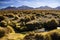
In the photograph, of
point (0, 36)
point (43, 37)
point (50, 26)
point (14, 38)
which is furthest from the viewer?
point (50, 26)

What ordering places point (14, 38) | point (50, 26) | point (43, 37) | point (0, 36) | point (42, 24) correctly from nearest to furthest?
point (43, 37) → point (14, 38) → point (0, 36) → point (50, 26) → point (42, 24)

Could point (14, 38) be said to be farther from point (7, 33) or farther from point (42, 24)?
point (42, 24)

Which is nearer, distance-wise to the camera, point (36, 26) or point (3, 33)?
point (3, 33)

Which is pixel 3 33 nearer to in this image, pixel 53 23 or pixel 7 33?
pixel 7 33

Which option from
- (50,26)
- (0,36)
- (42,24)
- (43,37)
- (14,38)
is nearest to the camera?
(43,37)

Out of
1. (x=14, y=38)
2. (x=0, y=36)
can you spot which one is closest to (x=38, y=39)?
(x=14, y=38)

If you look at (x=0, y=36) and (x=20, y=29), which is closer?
(x=0, y=36)

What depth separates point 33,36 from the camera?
14727 mm

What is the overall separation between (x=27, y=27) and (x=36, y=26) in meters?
1.38

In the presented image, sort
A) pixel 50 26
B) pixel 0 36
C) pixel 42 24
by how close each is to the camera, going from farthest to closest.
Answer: pixel 42 24 → pixel 50 26 → pixel 0 36

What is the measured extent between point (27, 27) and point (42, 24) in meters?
2.62

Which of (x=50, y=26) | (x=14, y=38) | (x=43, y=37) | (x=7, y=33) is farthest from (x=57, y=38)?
(x=50, y=26)

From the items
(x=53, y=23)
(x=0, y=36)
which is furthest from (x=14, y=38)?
(x=53, y=23)

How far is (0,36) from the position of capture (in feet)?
58.4
